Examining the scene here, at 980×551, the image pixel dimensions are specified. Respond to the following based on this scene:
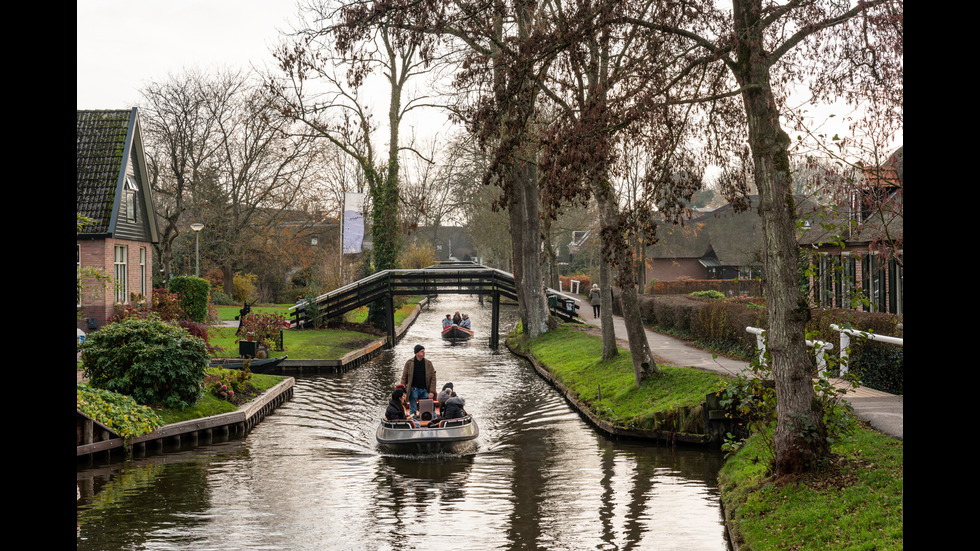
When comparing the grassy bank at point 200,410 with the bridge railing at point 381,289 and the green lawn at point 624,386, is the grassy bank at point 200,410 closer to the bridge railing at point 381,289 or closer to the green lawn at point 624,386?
the green lawn at point 624,386

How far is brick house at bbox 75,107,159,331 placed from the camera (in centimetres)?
2975

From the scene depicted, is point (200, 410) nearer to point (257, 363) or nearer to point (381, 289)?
point (257, 363)

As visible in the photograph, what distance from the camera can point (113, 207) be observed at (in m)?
30.2

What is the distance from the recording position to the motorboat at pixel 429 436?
51.5 feet

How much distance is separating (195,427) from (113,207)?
53.7 feet

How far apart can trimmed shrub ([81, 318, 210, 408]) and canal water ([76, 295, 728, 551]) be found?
5.35 ft

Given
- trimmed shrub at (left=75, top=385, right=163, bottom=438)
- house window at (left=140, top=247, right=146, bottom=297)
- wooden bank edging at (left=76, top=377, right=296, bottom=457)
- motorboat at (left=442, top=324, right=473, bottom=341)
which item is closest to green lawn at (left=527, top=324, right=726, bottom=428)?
wooden bank edging at (left=76, top=377, right=296, bottom=457)

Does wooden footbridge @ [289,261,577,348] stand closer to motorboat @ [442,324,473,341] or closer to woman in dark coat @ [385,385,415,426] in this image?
motorboat @ [442,324,473,341]

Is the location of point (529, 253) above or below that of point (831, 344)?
above

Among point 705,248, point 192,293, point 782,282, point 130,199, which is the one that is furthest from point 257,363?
point 705,248

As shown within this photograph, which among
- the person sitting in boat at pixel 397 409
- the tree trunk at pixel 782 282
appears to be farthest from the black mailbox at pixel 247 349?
the tree trunk at pixel 782 282

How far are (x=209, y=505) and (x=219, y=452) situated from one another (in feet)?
13.0
